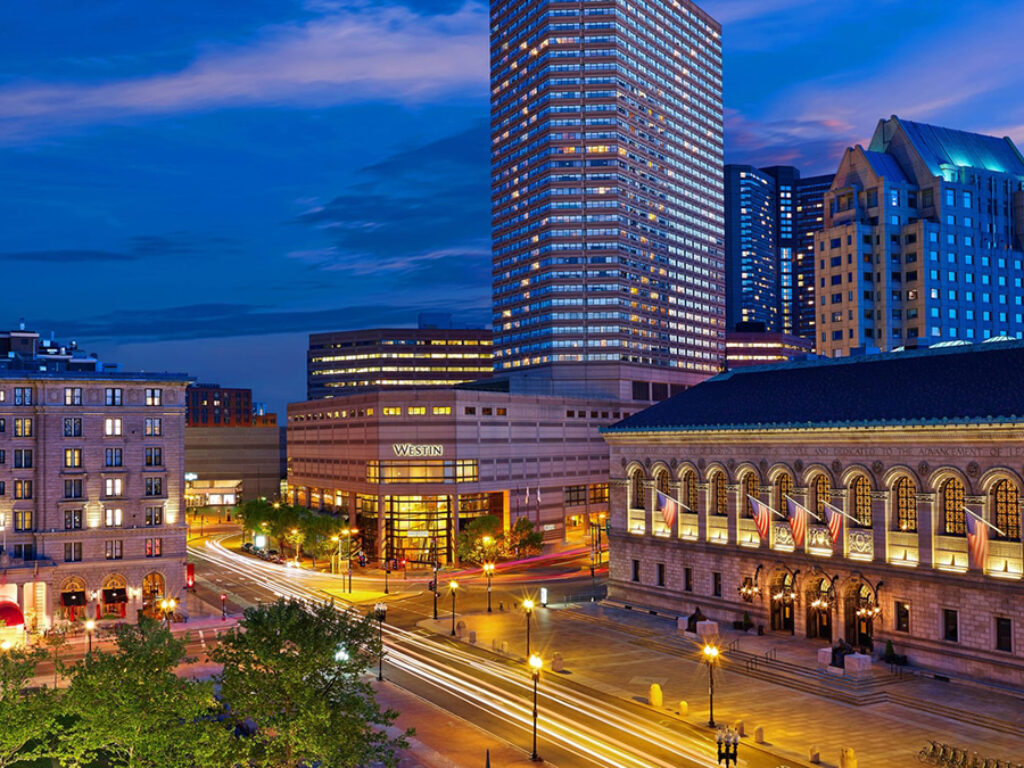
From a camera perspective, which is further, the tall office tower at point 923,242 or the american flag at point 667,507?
the tall office tower at point 923,242

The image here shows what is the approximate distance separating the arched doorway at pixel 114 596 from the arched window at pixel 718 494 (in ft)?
156

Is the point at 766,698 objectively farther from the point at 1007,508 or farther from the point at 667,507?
the point at 667,507

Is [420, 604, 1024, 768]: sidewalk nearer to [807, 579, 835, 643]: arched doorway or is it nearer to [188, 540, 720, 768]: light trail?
[188, 540, 720, 768]: light trail

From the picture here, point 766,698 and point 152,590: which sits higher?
point 152,590

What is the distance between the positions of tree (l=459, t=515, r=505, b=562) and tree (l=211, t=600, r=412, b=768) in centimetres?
7388

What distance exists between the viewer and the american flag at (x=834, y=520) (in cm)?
6706

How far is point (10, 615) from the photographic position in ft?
235

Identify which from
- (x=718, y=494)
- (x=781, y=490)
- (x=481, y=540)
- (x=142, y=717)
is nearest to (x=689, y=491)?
(x=718, y=494)

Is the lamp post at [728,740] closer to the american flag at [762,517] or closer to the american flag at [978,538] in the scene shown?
the american flag at [978,538]

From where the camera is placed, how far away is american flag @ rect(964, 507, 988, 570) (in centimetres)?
5869

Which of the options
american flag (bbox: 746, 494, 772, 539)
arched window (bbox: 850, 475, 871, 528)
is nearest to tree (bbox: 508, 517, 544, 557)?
american flag (bbox: 746, 494, 772, 539)

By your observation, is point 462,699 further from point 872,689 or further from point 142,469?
point 142,469

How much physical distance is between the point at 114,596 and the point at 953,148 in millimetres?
120554

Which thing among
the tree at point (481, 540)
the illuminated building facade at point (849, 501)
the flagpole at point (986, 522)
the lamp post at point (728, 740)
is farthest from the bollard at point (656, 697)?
the tree at point (481, 540)
